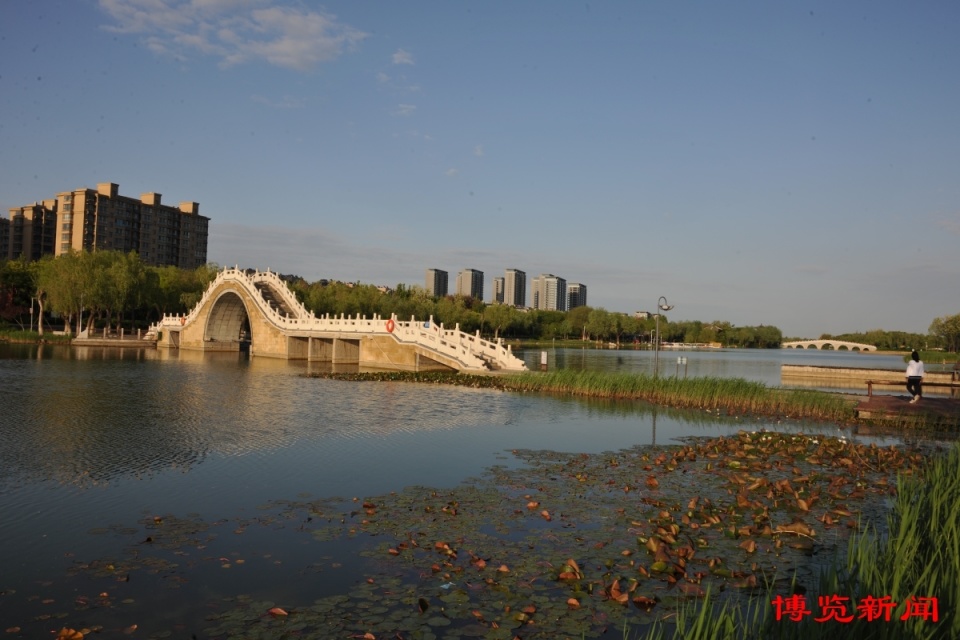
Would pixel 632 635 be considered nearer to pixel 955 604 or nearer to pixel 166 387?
pixel 955 604

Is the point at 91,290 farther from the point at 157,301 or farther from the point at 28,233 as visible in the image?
the point at 28,233

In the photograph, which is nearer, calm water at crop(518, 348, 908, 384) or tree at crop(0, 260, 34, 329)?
calm water at crop(518, 348, 908, 384)

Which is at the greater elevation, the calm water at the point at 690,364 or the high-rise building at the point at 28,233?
the high-rise building at the point at 28,233

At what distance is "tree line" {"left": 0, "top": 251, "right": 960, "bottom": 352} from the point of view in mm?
63688

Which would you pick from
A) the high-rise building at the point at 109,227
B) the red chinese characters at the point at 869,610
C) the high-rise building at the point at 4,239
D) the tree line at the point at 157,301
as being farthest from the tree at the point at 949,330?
the high-rise building at the point at 4,239

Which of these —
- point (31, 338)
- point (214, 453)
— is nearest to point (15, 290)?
Answer: point (31, 338)

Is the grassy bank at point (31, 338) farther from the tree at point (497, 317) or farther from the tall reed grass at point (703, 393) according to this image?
the tree at point (497, 317)

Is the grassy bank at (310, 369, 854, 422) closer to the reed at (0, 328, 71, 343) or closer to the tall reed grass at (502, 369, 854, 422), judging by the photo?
the tall reed grass at (502, 369, 854, 422)

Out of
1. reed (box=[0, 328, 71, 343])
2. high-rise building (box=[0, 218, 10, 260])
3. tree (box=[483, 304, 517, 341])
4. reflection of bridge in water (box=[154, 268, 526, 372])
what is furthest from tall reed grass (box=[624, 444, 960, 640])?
high-rise building (box=[0, 218, 10, 260])

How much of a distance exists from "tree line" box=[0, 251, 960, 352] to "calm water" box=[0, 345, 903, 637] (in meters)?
25.8

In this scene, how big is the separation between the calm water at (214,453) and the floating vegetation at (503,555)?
0.53 feet

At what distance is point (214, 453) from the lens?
1460cm

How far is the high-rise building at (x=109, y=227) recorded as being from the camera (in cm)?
11344

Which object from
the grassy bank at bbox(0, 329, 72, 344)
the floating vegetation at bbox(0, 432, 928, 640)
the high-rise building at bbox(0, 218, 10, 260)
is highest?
the high-rise building at bbox(0, 218, 10, 260)
